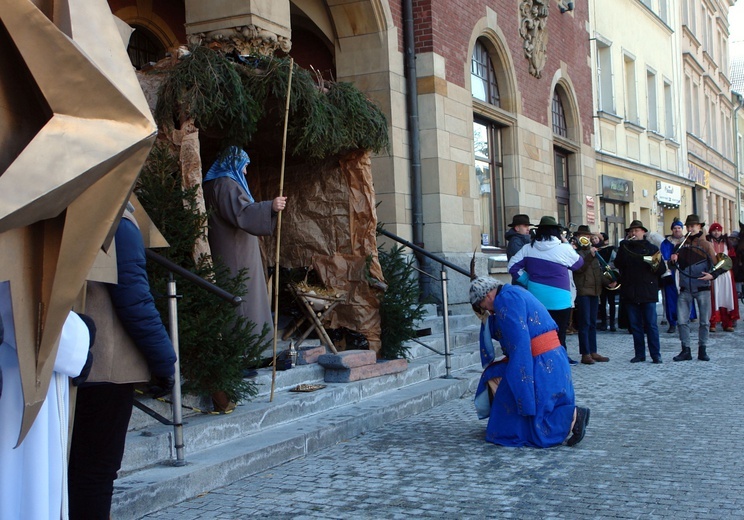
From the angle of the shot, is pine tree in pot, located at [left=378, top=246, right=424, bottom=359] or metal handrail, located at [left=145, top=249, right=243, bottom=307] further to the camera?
pine tree in pot, located at [left=378, top=246, right=424, bottom=359]

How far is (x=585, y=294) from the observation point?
35.7 ft

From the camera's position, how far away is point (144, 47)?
37.2ft

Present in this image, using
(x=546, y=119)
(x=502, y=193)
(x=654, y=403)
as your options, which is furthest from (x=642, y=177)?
(x=654, y=403)

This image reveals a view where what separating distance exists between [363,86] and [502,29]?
439 centimetres

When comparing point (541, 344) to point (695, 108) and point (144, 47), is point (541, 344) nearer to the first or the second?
point (144, 47)

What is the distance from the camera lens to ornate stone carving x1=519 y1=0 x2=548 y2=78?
1580 cm

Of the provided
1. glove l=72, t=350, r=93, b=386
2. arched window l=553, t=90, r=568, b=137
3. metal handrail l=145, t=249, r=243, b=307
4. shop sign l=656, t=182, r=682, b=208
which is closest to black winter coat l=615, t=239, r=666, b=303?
metal handrail l=145, t=249, r=243, b=307

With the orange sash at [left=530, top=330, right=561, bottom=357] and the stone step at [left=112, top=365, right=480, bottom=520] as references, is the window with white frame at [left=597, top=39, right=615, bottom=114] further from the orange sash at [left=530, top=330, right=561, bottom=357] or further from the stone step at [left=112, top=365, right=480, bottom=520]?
the orange sash at [left=530, top=330, right=561, bottom=357]

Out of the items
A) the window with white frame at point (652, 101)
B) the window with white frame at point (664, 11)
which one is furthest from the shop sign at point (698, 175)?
the window with white frame at point (664, 11)

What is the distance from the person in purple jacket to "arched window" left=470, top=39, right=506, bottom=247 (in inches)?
187

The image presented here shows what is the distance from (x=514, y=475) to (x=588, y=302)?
238 inches

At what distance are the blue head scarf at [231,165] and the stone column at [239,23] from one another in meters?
2.26

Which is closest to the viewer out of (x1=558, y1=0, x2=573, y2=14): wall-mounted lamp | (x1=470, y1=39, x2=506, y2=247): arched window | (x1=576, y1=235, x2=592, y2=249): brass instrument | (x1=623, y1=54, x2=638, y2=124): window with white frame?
(x1=576, y1=235, x2=592, y2=249): brass instrument

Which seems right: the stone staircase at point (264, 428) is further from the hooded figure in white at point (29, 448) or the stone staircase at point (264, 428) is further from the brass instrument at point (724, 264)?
the brass instrument at point (724, 264)
